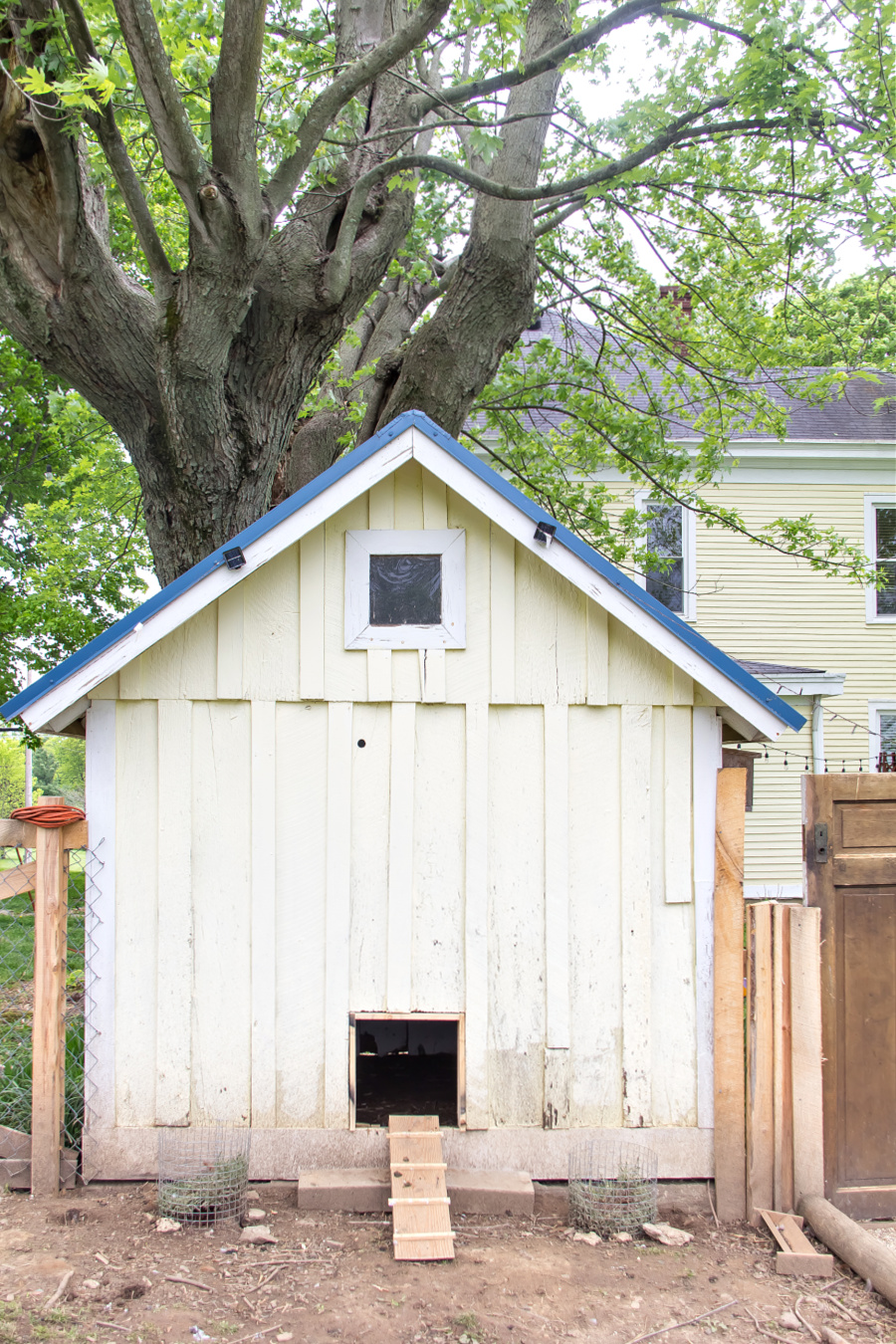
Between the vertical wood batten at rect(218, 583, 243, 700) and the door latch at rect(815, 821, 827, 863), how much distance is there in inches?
116

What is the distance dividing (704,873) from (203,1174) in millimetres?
2757

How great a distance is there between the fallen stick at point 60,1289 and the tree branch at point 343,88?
544 centimetres

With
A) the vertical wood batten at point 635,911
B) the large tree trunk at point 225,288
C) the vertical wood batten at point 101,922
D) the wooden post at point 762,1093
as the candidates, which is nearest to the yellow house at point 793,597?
the large tree trunk at point 225,288

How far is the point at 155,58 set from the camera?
13.7 ft

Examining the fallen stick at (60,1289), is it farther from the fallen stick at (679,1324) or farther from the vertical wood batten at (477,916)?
the fallen stick at (679,1324)

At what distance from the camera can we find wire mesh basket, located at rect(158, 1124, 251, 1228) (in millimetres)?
3982

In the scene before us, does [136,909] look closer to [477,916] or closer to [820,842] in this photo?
[477,916]

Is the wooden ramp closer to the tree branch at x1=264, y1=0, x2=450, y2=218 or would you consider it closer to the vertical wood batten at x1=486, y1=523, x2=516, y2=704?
the vertical wood batten at x1=486, y1=523, x2=516, y2=704

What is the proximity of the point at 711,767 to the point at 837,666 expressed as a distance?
11.0 metres

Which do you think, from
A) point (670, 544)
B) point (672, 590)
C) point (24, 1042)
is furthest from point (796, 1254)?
point (670, 544)

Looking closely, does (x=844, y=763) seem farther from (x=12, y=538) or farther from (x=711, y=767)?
(x=12, y=538)

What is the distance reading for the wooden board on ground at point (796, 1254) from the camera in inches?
148

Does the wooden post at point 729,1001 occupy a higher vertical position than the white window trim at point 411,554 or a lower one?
lower

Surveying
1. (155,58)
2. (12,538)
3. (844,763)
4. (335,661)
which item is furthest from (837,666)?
(12,538)
